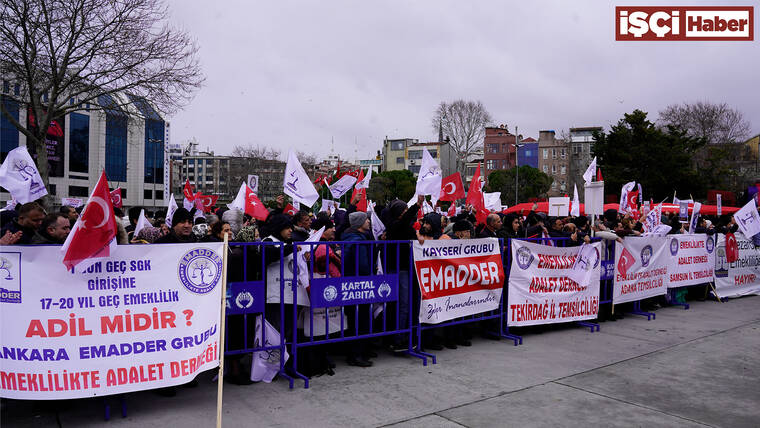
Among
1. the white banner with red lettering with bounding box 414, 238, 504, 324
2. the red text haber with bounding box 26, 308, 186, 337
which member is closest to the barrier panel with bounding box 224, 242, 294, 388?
the red text haber with bounding box 26, 308, 186, 337

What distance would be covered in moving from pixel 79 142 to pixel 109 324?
7893 centimetres

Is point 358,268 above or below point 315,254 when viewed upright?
below

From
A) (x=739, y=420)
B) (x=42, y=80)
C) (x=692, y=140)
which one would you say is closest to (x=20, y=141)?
(x=42, y=80)

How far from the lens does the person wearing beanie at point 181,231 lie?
548 centimetres

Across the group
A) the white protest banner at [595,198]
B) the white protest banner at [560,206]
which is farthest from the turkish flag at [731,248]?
the white protest banner at [560,206]

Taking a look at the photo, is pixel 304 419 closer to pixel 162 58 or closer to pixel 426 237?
pixel 426 237

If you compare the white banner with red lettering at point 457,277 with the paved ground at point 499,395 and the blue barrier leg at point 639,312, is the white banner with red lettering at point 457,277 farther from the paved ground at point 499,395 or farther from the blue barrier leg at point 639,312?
the blue barrier leg at point 639,312

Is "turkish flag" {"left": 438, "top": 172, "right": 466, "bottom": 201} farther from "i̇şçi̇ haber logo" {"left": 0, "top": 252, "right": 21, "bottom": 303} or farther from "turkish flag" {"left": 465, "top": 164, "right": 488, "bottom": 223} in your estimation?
"i̇şçi̇ haber logo" {"left": 0, "top": 252, "right": 21, "bottom": 303}

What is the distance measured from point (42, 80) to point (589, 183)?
17.3 m

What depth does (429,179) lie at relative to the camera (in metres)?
9.38

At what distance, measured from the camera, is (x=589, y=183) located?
954 cm

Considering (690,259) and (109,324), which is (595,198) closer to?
(690,259)

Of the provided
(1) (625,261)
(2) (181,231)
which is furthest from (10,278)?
(1) (625,261)

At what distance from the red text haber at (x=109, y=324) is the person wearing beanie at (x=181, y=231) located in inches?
44.0
